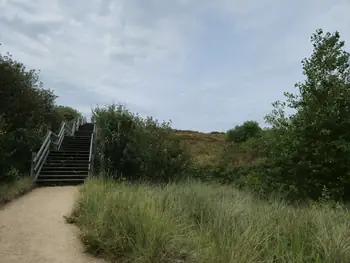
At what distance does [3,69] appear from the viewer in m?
18.2

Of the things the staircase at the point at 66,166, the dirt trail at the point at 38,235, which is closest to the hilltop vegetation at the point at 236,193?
the dirt trail at the point at 38,235

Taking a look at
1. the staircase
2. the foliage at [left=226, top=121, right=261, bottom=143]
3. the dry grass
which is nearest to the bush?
the staircase

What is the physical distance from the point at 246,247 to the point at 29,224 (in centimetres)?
547

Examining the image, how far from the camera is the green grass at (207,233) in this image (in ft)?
12.8

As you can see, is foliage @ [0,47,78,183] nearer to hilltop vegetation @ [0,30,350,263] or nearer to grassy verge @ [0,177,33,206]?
hilltop vegetation @ [0,30,350,263]

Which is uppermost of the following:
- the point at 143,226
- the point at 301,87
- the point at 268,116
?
the point at 301,87

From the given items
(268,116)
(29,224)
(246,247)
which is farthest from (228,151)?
(246,247)

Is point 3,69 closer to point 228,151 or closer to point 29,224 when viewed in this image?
point 29,224

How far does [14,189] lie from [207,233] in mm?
9308

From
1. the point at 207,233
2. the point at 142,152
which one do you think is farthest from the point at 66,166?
the point at 207,233

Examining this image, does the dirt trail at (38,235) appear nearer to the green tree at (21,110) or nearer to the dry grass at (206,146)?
the green tree at (21,110)

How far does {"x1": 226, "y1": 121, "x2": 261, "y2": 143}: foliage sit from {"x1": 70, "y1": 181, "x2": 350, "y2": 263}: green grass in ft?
114

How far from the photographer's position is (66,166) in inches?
689

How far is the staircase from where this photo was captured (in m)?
15.8
